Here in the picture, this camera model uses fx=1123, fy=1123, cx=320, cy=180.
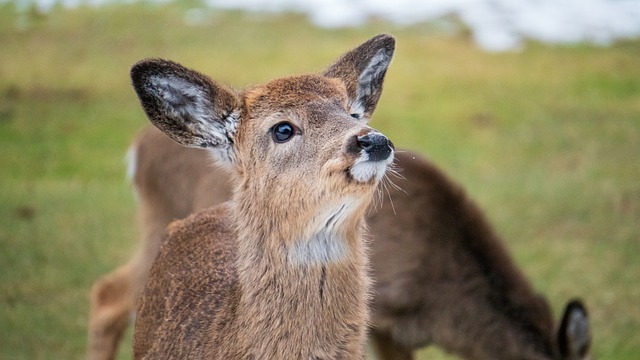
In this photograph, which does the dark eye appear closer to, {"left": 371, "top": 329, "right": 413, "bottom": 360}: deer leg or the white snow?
{"left": 371, "top": 329, "right": 413, "bottom": 360}: deer leg

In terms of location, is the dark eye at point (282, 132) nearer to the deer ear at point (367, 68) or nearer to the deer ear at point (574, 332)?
the deer ear at point (367, 68)

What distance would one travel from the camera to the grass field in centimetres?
875

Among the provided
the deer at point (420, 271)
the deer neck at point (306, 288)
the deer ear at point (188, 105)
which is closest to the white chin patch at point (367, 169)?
the deer neck at point (306, 288)

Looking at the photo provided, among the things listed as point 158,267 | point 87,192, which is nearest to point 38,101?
point 87,192

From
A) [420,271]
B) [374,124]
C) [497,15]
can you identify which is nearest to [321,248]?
[420,271]

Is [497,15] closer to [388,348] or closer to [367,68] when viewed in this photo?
[388,348]

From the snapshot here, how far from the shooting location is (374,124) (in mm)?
12305

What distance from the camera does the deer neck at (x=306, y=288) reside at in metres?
4.50

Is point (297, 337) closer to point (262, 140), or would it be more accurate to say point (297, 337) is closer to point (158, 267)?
point (262, 140)

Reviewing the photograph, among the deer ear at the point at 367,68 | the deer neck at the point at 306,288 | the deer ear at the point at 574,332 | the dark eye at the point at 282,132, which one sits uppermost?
the dark eye at the point at 282,132

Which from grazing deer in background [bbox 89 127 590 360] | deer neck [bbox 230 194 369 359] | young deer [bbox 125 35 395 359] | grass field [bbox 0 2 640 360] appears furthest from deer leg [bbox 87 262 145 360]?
deer neck [bbox 230 194 369 359]

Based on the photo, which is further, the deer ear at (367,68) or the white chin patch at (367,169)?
the deer ear at (367,68)

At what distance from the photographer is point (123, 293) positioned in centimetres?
759

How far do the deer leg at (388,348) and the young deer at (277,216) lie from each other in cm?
246
